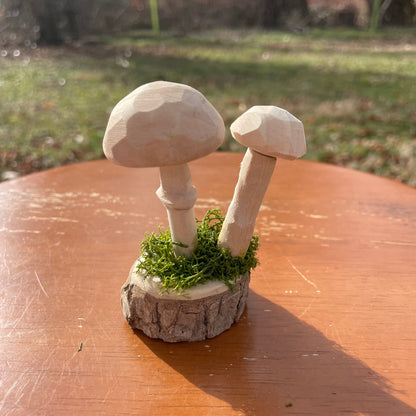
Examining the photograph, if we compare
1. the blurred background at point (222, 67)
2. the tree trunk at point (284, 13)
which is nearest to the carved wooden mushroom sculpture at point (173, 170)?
the blurred background at point (222, 67)

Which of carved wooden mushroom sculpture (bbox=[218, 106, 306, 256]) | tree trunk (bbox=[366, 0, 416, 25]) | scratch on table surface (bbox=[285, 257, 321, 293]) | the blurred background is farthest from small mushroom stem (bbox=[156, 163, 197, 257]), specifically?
tree trunk (bbox=[366, 0, 416, 25])

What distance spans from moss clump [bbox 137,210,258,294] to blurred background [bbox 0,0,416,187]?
199 centimetres

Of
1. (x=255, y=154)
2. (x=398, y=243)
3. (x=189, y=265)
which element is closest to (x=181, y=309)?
(x=189, y=265)

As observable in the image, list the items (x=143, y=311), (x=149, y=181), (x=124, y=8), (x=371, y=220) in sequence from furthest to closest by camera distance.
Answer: (x=124, y=8), (x=149, y=181), (x=371, y=220), (x=143, y=311)

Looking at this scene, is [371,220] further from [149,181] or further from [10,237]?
[10,237]

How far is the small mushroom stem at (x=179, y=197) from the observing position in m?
0.85

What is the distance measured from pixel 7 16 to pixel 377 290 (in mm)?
5899

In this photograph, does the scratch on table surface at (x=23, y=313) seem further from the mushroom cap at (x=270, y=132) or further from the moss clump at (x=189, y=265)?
the mushroom cap at (x=270, y=132)

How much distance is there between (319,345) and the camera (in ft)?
3.09

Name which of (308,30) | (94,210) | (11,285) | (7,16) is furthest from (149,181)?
(308,30)

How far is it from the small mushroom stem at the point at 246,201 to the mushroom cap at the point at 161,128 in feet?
0.46

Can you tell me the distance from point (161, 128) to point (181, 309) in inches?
16.0

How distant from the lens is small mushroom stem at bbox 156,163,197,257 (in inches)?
33.4

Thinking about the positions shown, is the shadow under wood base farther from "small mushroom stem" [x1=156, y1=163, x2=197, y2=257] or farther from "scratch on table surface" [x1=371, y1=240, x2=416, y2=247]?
"scratch on table surface" [x1=371, y1=240, x2=416, y2=247]
